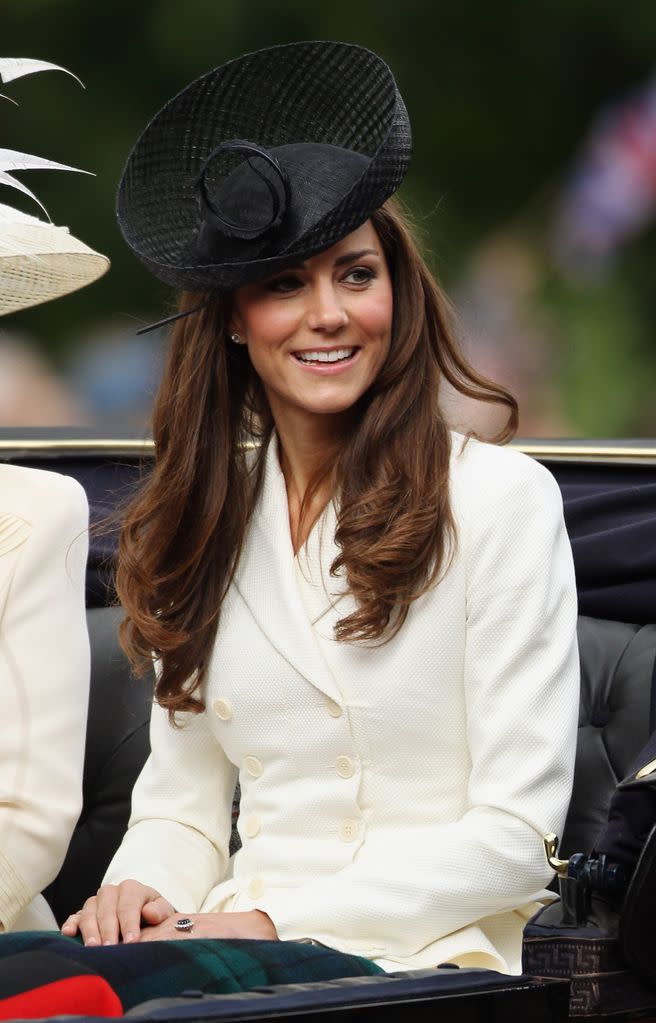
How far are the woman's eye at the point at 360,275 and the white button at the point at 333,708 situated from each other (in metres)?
0.60

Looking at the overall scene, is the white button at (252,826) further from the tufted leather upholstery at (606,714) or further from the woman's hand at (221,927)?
the tufted leather upholstery at (606,714)

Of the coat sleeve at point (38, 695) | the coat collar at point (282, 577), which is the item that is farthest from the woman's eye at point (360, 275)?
the coat sleeve at point (38, 695)

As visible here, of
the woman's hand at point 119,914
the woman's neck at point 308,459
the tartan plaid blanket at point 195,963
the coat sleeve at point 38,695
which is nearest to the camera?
the tartan plaid blanket at point 195,963

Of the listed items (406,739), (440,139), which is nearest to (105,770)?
(406,739)

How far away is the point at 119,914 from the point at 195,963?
0.38m

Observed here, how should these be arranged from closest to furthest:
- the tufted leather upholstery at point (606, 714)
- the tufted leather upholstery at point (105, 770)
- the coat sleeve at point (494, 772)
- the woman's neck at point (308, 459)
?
the coat sleeve at point (494, 772), the woman's neck at point (308, 459), the tufted leather upholstery at point (606, 714), the tufted leather upholstery at point (105, 770)

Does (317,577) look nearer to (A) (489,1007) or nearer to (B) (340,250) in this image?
(B) (340,250)

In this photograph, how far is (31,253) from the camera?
2967 millimetres

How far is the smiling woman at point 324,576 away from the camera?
8.87 feet

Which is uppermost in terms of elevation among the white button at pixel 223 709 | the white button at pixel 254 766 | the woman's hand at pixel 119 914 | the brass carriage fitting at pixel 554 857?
the brass carriage fitting at pixel 554 857

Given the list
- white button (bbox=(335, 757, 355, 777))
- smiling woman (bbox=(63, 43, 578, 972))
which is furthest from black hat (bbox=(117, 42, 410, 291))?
white button (bbox=(335, 757, 355, 777))

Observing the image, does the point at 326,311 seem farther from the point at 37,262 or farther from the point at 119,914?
the point at 119,914

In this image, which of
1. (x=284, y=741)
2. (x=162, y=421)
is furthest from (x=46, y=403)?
(x=284, y=741)

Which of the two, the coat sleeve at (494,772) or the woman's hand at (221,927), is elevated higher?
the coat sleeve at (494,772)
